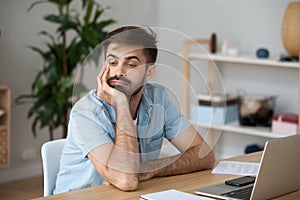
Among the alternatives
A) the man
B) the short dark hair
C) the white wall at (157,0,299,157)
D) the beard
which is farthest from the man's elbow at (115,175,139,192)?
the white wall at (157,0,299,157)

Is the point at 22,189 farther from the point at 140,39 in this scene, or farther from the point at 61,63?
the point at 140,39

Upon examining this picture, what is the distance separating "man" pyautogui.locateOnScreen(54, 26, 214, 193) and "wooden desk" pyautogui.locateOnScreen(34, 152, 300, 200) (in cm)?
3

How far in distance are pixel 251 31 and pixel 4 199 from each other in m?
2.27

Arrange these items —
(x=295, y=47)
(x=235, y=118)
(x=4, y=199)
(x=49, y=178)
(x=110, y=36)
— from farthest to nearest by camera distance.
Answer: (x=235, y=118) → (x=295, y=47) → (x=4, y=199) → (x=49, y=178) → (x=110, y=36)

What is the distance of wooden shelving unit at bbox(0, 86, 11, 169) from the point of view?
4395 millimetres

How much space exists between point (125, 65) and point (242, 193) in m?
0.54

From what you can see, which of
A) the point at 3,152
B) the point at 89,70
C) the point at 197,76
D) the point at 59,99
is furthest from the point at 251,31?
the point at 197,76

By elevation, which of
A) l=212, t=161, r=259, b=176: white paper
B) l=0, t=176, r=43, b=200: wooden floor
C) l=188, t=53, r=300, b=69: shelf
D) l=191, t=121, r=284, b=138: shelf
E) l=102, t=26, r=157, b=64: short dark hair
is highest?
l=102, t=26, r=157, b=64: short dark hair

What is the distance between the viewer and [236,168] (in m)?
2.43

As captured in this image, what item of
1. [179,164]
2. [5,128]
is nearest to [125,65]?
[179,164]

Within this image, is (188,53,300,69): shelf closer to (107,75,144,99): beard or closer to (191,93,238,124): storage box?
(191,93,238,124): storage box

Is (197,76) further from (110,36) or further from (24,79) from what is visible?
(24,79)

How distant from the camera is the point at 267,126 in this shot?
16.1 ft

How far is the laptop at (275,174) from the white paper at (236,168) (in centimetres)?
19
